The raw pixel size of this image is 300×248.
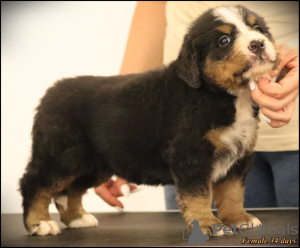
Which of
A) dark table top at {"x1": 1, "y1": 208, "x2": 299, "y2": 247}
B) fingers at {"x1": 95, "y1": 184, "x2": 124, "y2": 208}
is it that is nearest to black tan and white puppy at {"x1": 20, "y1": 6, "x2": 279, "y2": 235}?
dark table top at {"x1": 1, "y1": 208, "x2": 299, "y2": 247}

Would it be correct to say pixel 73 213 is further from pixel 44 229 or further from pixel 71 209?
pixel 44 229

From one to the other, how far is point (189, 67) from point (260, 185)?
160cm

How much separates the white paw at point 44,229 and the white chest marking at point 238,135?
87cm

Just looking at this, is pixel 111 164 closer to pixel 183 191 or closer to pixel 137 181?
pixel 137 181

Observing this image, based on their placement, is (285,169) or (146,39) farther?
(146,39)

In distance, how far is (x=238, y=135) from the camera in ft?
7.68

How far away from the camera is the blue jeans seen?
3.40m

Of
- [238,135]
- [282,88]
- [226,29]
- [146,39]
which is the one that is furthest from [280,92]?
[146,39]

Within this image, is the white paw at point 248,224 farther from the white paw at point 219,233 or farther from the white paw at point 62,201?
the white paw at point 62,201

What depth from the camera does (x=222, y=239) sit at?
2174 millimetres

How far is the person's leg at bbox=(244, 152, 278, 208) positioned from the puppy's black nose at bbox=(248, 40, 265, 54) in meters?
1.44

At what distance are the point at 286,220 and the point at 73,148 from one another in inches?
49.2

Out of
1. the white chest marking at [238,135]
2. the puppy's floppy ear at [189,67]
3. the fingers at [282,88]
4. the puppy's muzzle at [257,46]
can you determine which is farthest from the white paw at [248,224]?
the puppy's muzzle at [257,46]

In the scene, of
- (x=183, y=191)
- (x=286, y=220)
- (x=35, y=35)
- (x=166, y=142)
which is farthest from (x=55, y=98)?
(x=35, y=35)
